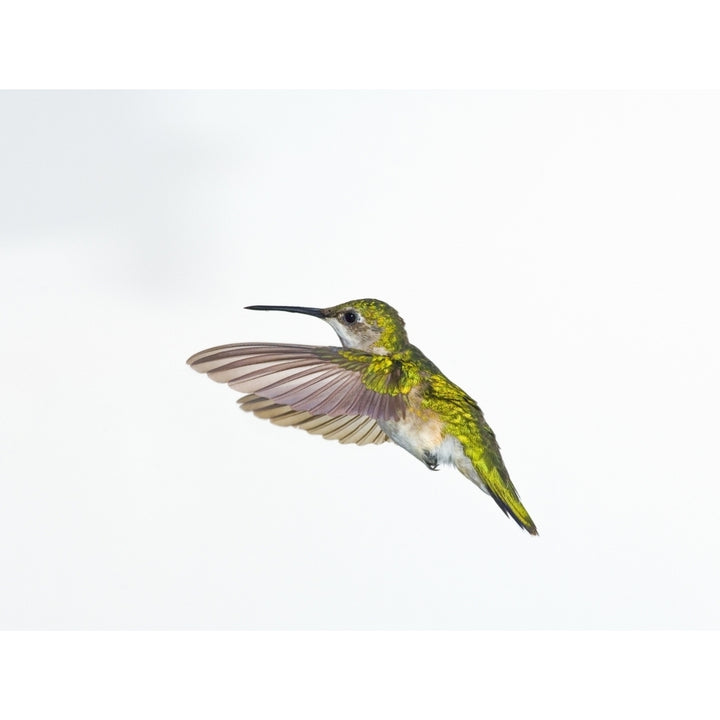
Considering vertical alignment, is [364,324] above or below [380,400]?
above

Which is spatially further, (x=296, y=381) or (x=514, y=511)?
(x=514, y=511)

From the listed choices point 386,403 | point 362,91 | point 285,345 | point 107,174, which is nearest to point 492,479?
point 386,403

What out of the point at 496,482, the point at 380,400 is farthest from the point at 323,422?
the point at 496,482

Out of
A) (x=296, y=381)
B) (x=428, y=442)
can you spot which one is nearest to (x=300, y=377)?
(x=296, y=381)

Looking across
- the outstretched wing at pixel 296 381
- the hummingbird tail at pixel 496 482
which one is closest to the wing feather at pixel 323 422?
the outstretched wing at pixel 296 381

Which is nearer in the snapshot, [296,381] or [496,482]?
[296,381]

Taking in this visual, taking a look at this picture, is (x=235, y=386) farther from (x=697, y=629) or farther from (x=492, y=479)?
(x=697, y=629)

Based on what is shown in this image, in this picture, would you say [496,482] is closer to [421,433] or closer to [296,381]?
[421,433]

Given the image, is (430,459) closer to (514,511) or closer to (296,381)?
(514,511)
